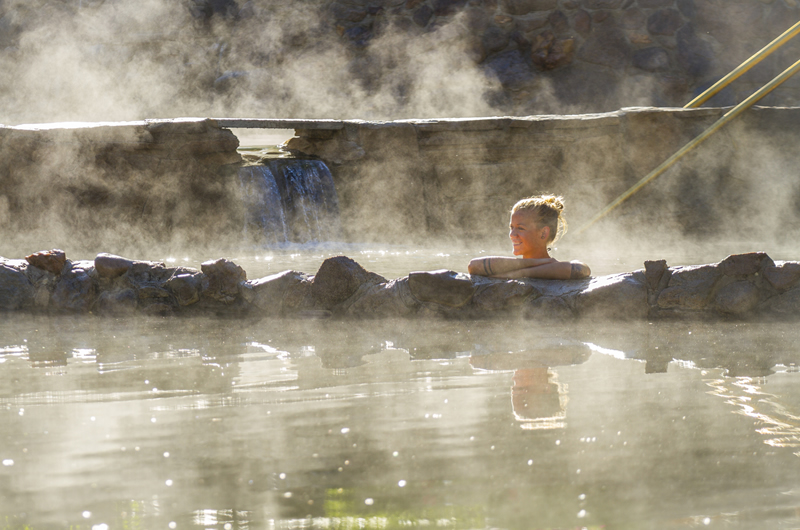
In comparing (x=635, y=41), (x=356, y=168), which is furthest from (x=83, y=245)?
(x=635, y=41)

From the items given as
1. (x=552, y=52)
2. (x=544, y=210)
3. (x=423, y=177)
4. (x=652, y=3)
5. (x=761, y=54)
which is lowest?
(x=544, y=210)

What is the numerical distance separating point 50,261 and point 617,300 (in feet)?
7.50

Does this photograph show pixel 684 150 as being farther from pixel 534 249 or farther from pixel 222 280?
pixel 222 280

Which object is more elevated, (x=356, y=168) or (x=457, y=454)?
(x=356, y=168)

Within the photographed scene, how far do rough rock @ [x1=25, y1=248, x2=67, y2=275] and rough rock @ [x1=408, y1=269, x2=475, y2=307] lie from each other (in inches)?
57.4

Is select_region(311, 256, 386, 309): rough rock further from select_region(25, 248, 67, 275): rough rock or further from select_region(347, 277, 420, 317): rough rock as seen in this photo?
select_region(25, 248, 67, 275): rough rock

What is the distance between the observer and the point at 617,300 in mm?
2986

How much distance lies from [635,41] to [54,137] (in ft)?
21.6

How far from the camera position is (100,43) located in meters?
10.3

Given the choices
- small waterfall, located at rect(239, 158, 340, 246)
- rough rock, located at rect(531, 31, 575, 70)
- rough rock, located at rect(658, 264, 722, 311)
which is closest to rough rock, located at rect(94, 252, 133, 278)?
rough rock, located at rect(658, 264, 722, 311)

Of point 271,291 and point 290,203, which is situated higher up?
point 290,203

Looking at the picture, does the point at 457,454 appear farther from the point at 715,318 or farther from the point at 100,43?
the point at 100,43

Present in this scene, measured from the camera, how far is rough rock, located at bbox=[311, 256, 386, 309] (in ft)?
10.2

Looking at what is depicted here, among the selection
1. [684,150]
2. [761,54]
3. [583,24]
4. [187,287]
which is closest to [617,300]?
[187,287]
